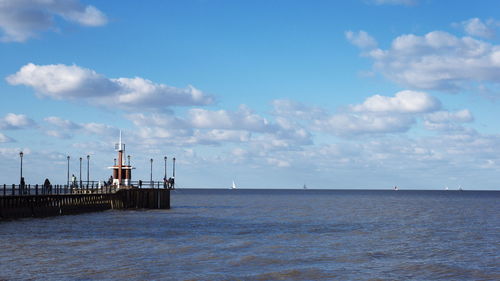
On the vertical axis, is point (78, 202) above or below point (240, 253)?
above

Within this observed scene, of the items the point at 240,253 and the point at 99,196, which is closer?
the point at 240,253

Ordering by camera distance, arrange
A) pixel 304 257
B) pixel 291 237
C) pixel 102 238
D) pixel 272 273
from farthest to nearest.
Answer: pixel 291 237, pixel 102 238, pixel 304 257, pixel 272 273

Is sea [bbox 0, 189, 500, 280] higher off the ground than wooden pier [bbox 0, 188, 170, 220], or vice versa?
wooden pier [bbox 0, 188, 170, 220]

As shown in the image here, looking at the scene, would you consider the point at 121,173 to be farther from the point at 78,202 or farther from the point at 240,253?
the point at 240,253

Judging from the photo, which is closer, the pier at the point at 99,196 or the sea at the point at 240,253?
the sea at the point at 240,253

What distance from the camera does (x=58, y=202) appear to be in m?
69.6

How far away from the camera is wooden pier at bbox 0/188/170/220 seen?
6033 centimetres

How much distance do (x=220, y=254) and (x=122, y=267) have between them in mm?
7027

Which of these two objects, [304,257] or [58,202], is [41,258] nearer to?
[304,257]

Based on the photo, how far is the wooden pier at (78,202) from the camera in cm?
6033

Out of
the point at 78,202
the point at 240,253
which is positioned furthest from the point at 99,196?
the point at 240,253

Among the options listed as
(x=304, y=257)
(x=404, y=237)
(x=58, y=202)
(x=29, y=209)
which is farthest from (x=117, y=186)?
(x=304, y=257)

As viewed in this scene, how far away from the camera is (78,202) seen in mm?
74438

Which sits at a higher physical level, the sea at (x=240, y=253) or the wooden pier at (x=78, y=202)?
the wooden pier at (x=78, y=202)
